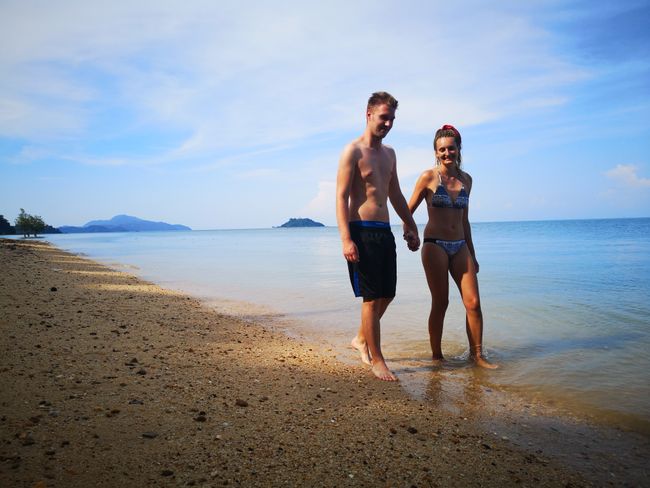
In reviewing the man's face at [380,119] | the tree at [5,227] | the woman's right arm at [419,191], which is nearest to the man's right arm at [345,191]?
the man's face at [380,119]

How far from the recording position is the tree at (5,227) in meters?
88.8

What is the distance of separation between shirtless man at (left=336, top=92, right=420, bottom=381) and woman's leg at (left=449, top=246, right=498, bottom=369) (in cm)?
87

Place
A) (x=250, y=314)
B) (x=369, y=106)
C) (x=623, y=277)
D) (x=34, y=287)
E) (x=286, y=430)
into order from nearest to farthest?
1. (x=286, y=430)
2. (x=369, y=106)
3. (x=250, y=314)
4. (x=34, y=287)
5. (x=623, y=277)

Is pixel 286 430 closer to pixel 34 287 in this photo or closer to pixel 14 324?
pixel 14 324

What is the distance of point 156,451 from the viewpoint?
220 cm

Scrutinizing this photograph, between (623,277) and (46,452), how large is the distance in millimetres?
12588

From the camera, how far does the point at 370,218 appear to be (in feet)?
13.0

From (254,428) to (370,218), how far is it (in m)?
2.14

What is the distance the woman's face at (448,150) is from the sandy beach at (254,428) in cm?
229

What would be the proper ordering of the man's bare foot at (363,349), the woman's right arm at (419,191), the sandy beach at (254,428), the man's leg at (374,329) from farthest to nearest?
1. the woman's right arm at (419,191)
2. the man's bare foot at (363,349)
3. the man's leg at (374,329)
4. the sandy beach at (254,428)

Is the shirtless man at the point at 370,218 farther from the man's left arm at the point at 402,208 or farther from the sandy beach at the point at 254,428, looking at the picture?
the sandy beach at the point at 254,428

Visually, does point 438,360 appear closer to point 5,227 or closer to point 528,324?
point 528,324

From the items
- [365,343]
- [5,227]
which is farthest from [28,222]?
[365,343]

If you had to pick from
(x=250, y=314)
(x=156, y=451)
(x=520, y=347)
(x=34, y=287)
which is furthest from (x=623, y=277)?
(x=34, y=287)
